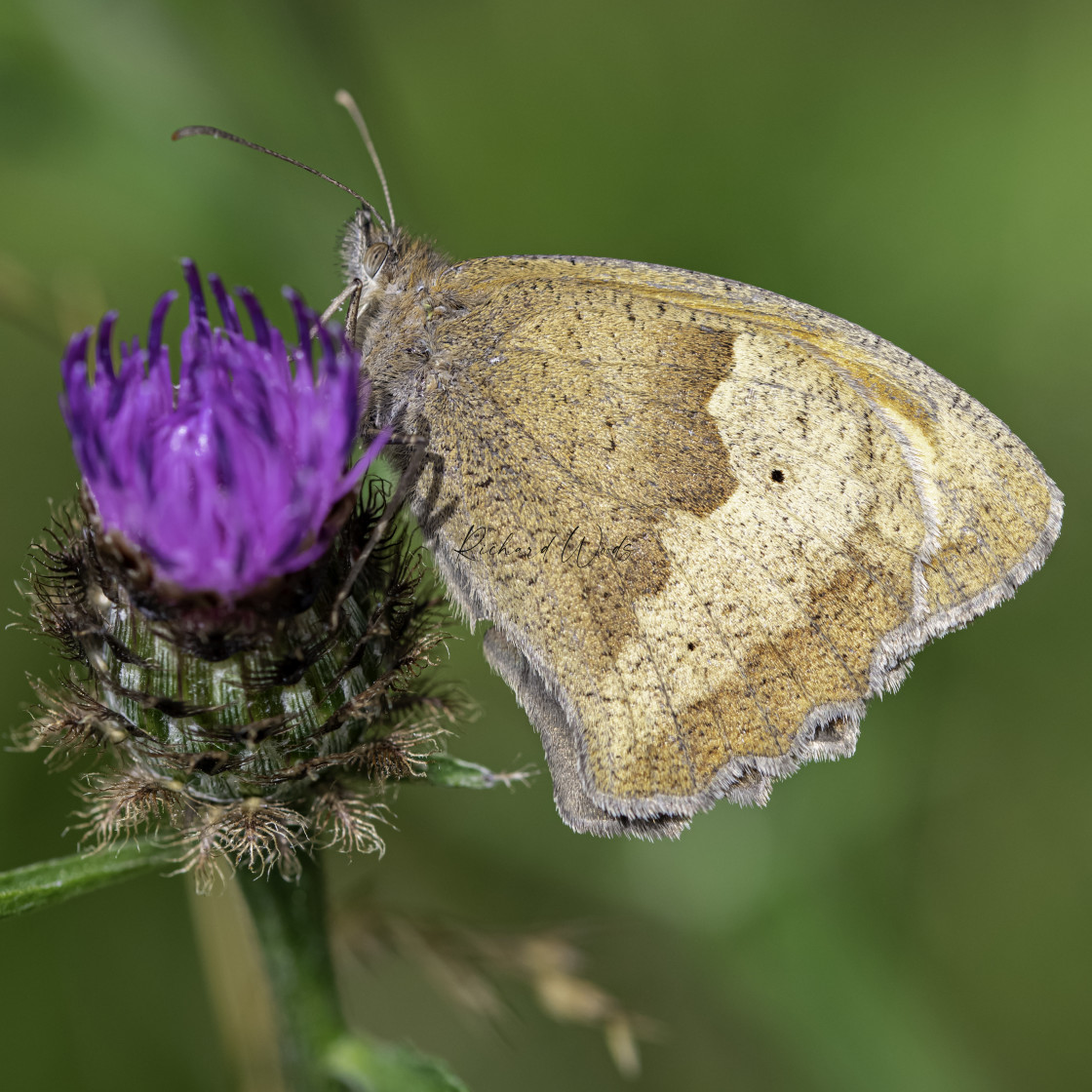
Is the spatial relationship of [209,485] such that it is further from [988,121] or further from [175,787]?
[988,121]

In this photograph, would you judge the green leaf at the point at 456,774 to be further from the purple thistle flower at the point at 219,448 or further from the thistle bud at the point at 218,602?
the purple thistle flower at the point at 219,448

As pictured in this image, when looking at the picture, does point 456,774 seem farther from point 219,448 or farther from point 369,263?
point 369,263

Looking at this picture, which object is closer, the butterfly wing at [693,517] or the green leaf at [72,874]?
the green leaf at [72,874]

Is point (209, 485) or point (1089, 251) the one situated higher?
point (1089, 251)

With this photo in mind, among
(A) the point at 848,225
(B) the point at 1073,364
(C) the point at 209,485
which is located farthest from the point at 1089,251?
(C) the point at 209,485

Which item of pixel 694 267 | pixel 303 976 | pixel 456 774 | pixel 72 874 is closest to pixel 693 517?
pixel 456 774
